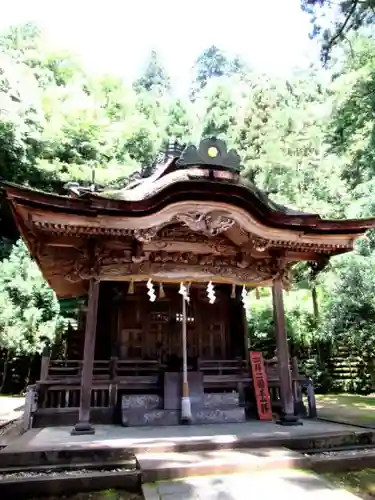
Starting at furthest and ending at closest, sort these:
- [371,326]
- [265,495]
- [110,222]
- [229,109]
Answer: [229,109] → [371,326] → [110,222] → [265,495]

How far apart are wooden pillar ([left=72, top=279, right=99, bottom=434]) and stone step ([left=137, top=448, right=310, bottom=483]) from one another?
65.2 inches

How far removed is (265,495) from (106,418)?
451cm

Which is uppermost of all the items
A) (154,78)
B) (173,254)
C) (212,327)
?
(154,78)

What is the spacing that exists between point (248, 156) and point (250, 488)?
78.9 ft

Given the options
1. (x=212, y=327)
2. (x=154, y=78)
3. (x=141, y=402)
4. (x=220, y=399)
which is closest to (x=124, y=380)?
(x=141, y=402)

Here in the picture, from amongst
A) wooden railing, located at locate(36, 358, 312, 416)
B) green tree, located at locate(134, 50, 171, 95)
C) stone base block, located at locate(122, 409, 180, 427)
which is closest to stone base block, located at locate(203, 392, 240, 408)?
wooden railing, located at locate(36, 358, 312, 416)

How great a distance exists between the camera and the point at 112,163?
2350 centimetres

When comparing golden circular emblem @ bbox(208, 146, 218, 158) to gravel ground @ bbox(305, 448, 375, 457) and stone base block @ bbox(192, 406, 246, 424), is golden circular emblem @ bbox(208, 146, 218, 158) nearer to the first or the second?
stone base block @ bbox(192, 406, 246, 424)

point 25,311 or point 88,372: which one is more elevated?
point 25,311

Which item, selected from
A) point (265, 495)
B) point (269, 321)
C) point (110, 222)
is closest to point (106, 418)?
point (110, 222)

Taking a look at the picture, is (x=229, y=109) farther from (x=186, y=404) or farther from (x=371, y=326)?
(x=186, y=404)

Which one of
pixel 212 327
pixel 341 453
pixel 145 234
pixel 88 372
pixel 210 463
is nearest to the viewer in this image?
pixel 210 463

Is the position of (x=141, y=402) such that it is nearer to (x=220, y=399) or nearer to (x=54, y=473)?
(x=220, y=399)

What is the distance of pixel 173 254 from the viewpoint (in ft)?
26.2
